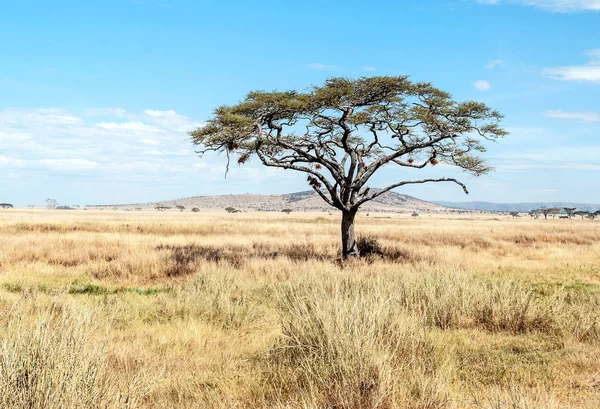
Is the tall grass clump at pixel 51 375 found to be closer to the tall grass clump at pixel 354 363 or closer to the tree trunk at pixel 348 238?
the tall grass clump at pixel 354 363

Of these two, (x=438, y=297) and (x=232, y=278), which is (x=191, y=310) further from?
(x=438, y=297)

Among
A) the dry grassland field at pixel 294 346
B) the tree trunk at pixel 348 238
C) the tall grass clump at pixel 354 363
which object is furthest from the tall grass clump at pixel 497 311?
the tree trunk at pixel 348 238

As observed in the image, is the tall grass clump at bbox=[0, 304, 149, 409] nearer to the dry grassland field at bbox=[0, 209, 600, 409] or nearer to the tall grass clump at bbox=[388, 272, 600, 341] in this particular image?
the dry grassland field at bbox=[0, 209, 600, 409]

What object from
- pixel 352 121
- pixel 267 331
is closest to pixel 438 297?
pixel 267 331

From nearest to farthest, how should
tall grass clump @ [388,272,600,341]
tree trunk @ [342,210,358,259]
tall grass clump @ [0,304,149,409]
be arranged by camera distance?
1. tall grass clump @ [0,304,149,409]
2. tall grass clump @ [388,272,600,341]
3. tree trunk @ [342,210,358,259]

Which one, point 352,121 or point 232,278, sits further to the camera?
point 352,121

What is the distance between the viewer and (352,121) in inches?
801

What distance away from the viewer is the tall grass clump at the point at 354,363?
4816 mm

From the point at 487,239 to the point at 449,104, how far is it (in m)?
12.9

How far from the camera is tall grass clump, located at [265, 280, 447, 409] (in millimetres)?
4816

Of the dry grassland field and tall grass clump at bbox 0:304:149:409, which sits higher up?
tall grass clump at bbox 0:304:149:409

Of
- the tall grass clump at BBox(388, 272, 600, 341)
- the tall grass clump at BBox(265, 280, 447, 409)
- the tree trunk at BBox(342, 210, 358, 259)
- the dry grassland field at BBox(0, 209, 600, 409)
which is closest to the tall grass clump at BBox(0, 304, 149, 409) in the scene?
the dry grassland field at BBox(0, 209, 600, 409)

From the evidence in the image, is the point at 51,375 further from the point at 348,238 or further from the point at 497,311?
the point at 348,238

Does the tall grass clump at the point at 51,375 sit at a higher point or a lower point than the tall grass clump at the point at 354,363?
higher
